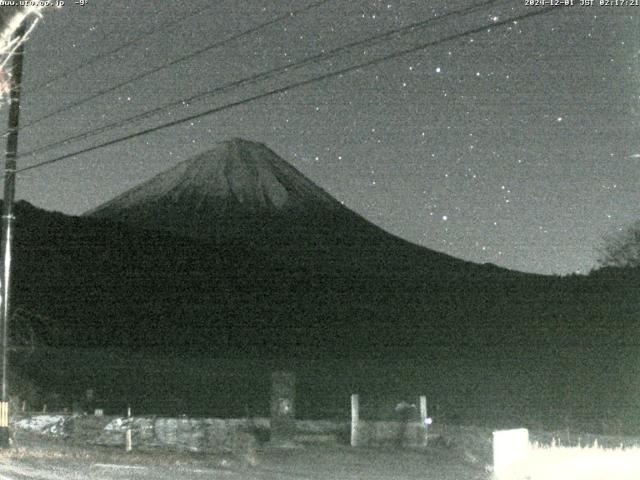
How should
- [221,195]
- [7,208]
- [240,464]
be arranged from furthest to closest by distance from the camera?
[221,195]
[7,208]
[240,464]

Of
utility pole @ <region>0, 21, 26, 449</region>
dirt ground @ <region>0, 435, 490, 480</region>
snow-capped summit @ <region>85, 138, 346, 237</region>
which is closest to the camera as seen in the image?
dirt ground @ <region>0, 435, 490, 480</region>

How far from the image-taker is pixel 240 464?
51.9 feet

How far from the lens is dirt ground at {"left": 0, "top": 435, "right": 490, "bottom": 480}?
1416 centimetres

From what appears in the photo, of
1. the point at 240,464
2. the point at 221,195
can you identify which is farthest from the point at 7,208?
the point at 221,195

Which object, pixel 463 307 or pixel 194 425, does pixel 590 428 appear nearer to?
pixel 194 425

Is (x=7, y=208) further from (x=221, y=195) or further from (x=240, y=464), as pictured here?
(x=221, y=195)

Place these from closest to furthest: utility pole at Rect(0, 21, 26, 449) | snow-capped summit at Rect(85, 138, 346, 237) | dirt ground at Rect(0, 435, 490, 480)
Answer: dirt ground at Rect(0, 435, 490, 480), utility pole at Rect(0, 21, 26, 449), snow-capped summit at Rect(85, 138, 346, 237)

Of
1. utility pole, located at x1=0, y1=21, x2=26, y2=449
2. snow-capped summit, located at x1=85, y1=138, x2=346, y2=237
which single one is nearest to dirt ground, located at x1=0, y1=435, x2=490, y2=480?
utility pole, located at x1=0, y1=21, x2=26, y2=449

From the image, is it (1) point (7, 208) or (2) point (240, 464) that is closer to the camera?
(2) point (240, 464)

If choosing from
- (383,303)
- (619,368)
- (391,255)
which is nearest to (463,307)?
(383,303)

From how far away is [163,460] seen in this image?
1593 centimetres

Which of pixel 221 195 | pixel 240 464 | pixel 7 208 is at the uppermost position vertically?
pixel 221 195

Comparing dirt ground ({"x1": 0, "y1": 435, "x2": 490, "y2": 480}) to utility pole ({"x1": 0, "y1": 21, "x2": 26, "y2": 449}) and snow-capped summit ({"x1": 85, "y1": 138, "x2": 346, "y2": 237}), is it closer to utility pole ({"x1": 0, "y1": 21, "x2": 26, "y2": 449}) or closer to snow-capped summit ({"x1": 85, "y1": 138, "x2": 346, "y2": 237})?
utility pole ({"x1": 0, "y1": 21, "x2": 26, "y2": 449})

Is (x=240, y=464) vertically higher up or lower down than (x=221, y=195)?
lower down
